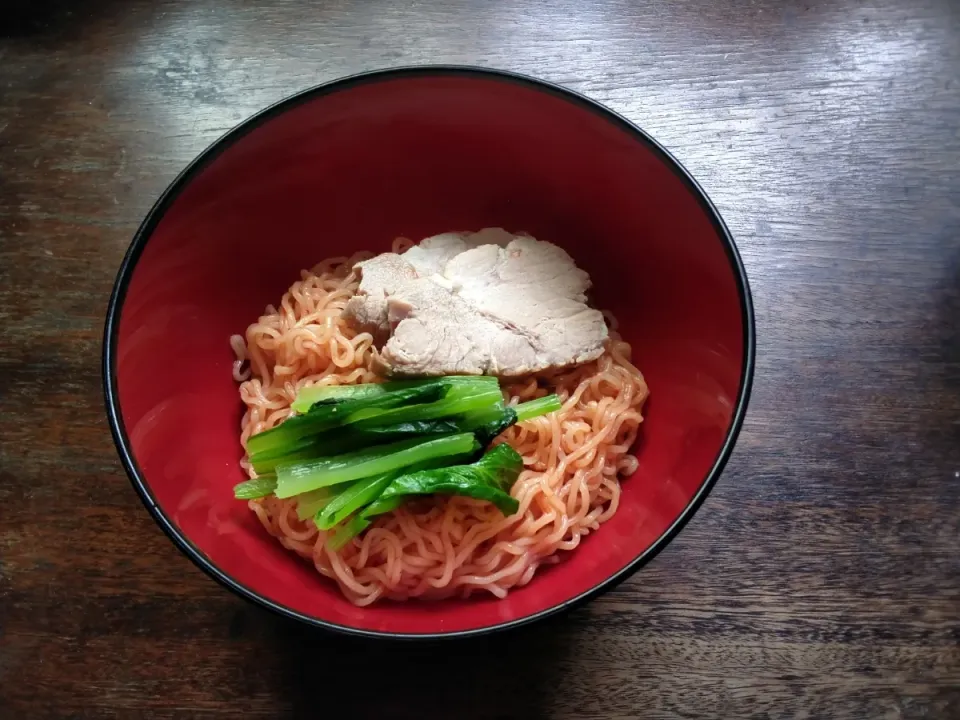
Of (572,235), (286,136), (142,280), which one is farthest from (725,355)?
(142,280)

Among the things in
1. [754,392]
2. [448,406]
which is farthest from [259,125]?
[754,392]

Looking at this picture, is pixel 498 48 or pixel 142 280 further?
pixel 498 48

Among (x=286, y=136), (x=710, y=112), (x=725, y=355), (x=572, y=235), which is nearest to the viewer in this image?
(x=725, y=355)

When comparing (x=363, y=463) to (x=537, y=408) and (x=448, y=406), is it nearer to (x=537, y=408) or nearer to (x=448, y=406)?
(x=448, y=406)

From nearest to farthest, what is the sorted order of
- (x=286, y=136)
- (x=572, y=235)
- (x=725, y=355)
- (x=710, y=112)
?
(x=725, y=355), (x=286, y=136), (x=572, y=235), (x=710, y=112)

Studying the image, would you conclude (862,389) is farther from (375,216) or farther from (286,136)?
(286,136)

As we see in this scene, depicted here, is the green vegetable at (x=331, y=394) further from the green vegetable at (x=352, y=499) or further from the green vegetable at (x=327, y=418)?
the green vegetable at (x=352, y=499)

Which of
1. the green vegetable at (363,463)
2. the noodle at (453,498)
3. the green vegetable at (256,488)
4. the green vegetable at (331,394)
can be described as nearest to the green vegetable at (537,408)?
the noodle at (453,498)
